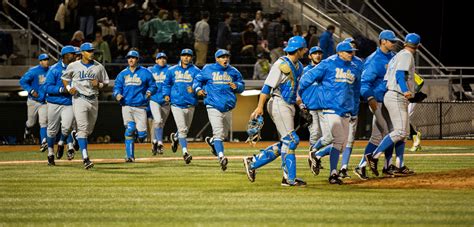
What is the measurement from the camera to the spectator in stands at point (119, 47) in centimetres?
2775

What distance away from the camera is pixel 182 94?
19234mm

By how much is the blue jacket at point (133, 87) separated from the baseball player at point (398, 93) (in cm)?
638

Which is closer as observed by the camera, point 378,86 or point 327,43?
point 378,86

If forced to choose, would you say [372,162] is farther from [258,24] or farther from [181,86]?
[258,24]

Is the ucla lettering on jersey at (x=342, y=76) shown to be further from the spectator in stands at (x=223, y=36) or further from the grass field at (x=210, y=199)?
the spectator in stands at (x=223, y=36)

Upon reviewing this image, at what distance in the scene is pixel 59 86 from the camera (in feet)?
61.2

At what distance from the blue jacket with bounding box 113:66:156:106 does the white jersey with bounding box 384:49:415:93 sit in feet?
21.4

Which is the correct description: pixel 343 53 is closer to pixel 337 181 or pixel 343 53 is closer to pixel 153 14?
pixel 337 181

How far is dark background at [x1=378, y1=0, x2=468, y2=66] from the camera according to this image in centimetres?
3359

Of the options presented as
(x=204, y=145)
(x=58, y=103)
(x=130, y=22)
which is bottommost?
(x=204, y=145)

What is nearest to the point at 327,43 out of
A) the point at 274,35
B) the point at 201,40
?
the point at 274,35

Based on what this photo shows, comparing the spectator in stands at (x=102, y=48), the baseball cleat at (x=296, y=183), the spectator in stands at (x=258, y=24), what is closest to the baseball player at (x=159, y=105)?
the spectator in stands at (x=102, y=48)

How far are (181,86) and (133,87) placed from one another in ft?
3.28

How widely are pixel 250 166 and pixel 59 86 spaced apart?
6.39 m
